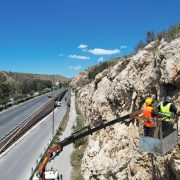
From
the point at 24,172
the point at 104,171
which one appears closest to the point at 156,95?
the point at 104,171

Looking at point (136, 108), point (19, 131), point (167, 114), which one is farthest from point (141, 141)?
point (19, 131)

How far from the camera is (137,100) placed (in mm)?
19688

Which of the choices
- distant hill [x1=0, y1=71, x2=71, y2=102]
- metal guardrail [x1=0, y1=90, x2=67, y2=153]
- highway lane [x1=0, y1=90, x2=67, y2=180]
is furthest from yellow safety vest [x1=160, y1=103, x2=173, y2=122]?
distant hill [x1=0, y1=71, x2=71, y2=102]

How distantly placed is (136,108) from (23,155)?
70.1 feet

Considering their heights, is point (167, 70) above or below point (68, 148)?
above

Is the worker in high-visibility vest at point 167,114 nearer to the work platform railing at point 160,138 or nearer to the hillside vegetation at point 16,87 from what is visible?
the work platform railing at point 160,138

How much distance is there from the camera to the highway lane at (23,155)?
30797mm

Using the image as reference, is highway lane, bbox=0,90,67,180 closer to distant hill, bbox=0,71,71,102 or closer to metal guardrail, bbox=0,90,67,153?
metal guardrail, bbox=0,90,67,153

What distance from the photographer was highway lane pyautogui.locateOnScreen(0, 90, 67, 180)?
30.8 m

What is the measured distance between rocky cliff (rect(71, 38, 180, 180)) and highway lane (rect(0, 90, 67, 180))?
6630 millimetres

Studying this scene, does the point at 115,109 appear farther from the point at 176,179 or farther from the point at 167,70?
the point at 176,179

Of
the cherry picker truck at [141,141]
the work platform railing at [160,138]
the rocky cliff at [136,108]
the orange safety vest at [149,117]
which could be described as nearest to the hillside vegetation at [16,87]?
the rocky cliff at [136,108]

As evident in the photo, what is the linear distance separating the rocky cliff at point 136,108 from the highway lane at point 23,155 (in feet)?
21.8

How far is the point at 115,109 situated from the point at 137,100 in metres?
5.88
